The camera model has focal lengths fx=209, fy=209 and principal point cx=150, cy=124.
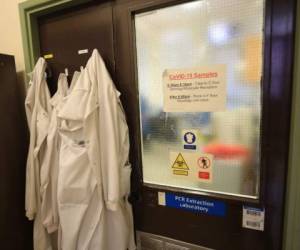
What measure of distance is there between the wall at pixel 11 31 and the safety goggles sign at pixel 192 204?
1.14 m

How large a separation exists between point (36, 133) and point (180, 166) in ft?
2.64

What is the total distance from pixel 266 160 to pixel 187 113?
36 cm

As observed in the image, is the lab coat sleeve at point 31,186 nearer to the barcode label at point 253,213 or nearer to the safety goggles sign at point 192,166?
the safety goggles sign at point 192,166

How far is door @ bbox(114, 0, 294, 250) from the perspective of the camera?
0.79 m

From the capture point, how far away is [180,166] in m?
0.99

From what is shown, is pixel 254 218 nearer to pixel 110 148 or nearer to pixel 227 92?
pixel 227 92

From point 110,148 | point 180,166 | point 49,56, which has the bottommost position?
point 180,166

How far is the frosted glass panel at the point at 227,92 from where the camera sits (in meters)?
0.81

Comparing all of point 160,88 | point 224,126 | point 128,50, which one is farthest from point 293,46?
point 128,50

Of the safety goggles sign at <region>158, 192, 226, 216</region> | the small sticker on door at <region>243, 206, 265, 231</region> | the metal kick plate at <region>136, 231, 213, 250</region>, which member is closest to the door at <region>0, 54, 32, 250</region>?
the metal kick plate at <region>136, 231, 213, 250</region>

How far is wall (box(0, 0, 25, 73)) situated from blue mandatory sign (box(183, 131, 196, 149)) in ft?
3.53

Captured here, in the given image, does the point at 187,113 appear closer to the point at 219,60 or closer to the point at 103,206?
the point at 219,60

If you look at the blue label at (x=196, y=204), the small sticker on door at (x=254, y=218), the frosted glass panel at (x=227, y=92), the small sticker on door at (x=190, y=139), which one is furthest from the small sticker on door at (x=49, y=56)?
the small sticker on door at (x=254, y=218)

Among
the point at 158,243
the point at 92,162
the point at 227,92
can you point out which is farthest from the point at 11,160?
the point at 227,92
